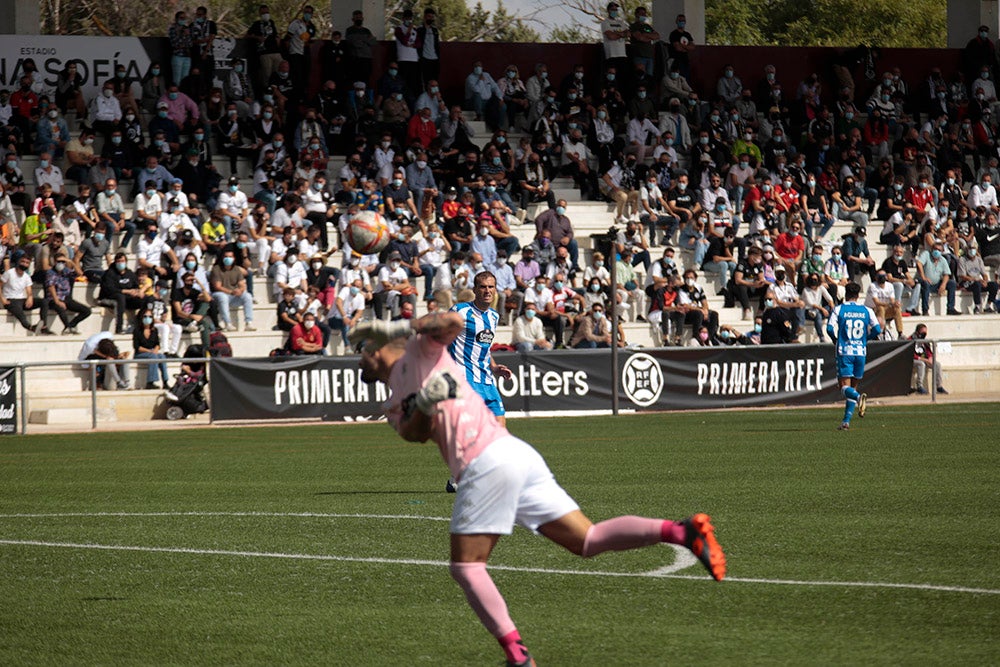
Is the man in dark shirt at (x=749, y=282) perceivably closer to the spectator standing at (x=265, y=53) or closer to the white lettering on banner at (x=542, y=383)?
the white lettering on banner at (x=542, y=383)

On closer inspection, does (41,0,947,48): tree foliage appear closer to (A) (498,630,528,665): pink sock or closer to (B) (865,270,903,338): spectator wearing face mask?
(B) (865,270,903,338): spectator wearing face mask

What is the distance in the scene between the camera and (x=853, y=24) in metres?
76.2

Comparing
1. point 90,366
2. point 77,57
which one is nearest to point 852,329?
point 90,366

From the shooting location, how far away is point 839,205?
3556 centimetres

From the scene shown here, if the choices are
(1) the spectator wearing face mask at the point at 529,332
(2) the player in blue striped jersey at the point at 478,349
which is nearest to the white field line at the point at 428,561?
(2) the player in blue striped jersey at the point at 478,349

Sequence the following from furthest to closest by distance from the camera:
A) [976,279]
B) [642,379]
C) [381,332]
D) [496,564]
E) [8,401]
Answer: [976,279] → [642,379] → [8,401] → [496,564] → [381,332]

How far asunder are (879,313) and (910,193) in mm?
5232

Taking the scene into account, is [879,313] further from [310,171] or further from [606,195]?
[310,171]

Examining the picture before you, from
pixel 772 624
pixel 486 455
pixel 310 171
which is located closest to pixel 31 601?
pixel 486 455

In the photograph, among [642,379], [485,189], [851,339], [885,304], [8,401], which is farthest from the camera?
[485,189]

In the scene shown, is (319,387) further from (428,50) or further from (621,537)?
(621,537)

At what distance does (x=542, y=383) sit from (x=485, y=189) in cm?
716

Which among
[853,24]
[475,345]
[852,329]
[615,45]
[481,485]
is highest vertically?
[853,24]

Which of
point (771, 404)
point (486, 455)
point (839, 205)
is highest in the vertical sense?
point (839, 205)
